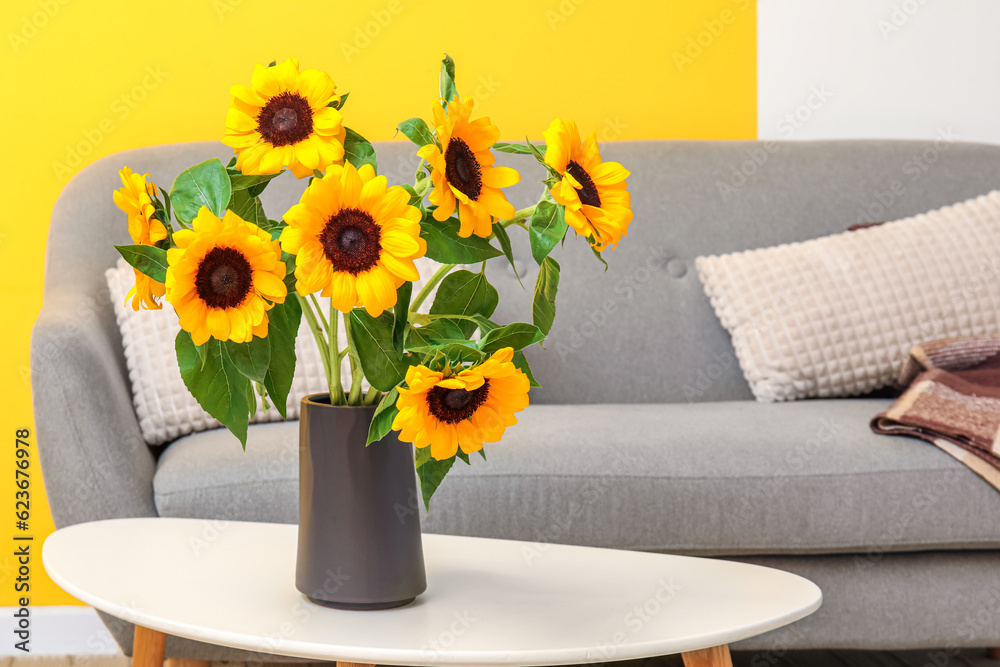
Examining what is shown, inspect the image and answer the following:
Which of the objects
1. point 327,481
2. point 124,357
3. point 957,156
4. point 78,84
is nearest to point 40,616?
point 124,357

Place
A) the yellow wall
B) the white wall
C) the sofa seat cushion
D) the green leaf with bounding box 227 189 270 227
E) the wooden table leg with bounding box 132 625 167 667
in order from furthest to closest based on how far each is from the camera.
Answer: the white wall < the yellow wall < the sofa seat cushion < the wooden table leg with bounding box 132 625 167 667 < the green leaf with bounding box 227 189 270 227

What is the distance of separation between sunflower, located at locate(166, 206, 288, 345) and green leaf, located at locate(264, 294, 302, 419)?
66 millimetres

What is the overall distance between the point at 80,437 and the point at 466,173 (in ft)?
2.94

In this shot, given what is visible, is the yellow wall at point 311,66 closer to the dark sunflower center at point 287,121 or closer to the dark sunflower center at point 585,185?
the dark sunflower center at point 287,121

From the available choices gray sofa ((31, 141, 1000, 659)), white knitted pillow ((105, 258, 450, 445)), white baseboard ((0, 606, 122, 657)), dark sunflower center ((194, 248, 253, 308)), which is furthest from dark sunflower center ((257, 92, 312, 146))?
white baseboard ((0, 606, 122, 657))

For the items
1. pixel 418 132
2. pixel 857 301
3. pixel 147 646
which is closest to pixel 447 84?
pixel 418 132

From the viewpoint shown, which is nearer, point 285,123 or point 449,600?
point 285,123

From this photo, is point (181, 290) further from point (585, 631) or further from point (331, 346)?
point (585, 631)

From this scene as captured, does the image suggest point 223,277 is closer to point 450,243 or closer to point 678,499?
point 450,243

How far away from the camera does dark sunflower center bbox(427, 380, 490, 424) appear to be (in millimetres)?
643

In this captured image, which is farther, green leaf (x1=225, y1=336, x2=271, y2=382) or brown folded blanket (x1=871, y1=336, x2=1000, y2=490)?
brown folded blanket (x1=871, y1=336, x2=1000, y2=490)

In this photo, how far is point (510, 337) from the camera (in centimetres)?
68

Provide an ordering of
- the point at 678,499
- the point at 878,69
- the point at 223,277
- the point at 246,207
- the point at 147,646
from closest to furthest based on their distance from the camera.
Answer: the point at 223,277 < the point at 246,207 < the point at 147,646 < the point at 678,499 < the point at 878,69

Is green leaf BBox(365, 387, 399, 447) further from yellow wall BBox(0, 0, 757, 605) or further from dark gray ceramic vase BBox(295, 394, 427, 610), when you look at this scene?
yellow wall BBox(0, 0, 757, 605)
